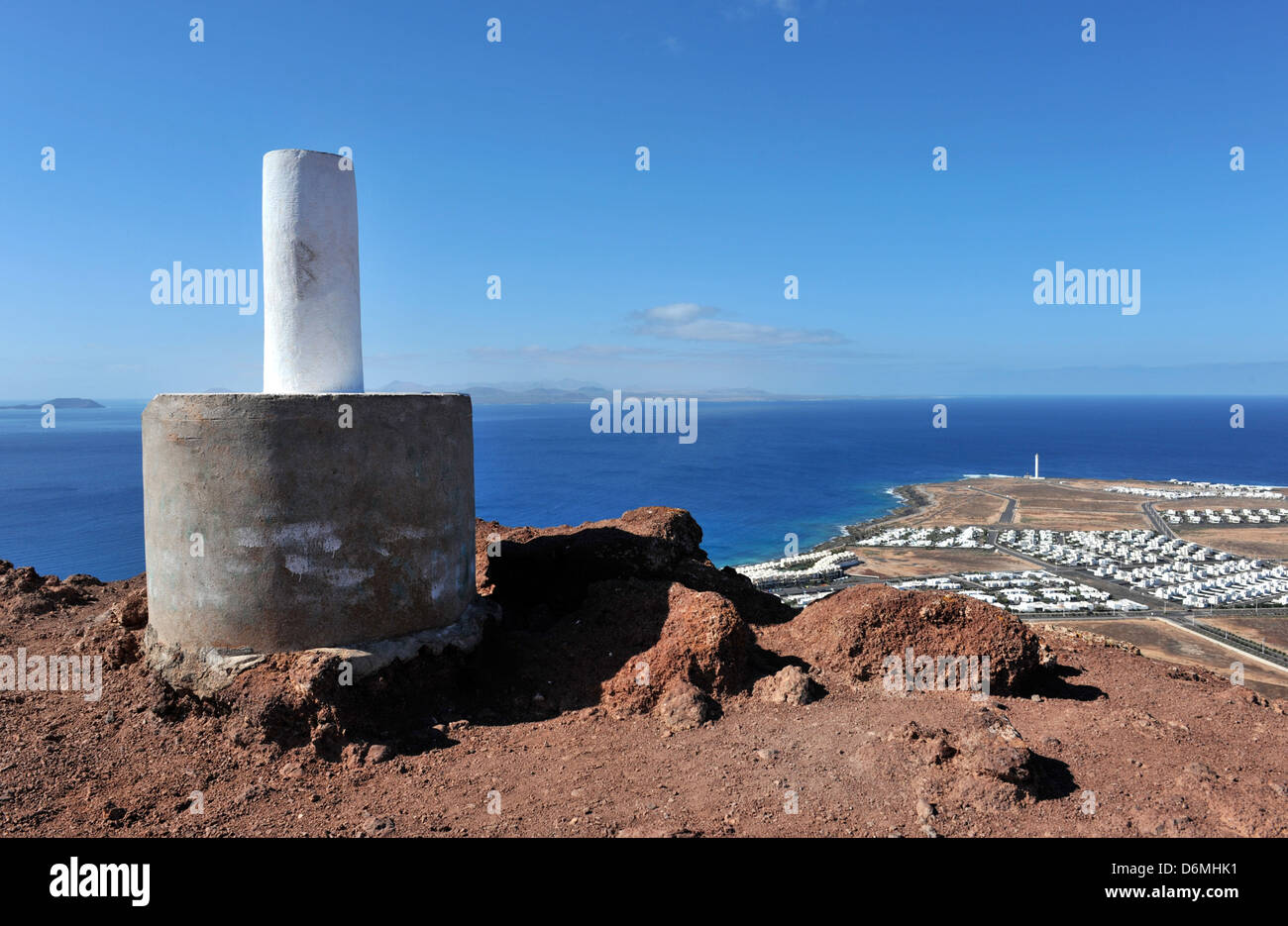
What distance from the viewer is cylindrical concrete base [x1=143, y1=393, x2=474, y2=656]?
7215 millimetres

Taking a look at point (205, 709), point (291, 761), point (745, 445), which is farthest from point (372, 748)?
point (745, 445)

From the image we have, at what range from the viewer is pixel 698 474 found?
11469 cm

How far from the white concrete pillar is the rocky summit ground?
10.1 feet

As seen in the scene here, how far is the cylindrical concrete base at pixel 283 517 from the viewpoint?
284 inches

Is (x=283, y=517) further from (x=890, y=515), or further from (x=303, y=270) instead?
(x=890, y=515)

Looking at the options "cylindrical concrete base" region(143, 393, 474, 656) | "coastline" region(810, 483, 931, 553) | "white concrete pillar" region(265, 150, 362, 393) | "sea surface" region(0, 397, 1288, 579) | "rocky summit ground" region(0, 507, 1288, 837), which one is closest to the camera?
"rocky summit ground" region(0, 507, 1288, 837)

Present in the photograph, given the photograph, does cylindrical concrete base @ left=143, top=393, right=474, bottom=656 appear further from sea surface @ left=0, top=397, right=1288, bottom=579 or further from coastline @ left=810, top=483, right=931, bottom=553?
coastline @ left=810, top=483, right=931, bottom=553

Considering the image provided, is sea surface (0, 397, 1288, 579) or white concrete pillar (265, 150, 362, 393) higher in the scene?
white concrete pillar (265, 150, 362, 393)

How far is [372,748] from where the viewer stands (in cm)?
681

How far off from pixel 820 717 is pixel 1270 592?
175 ft

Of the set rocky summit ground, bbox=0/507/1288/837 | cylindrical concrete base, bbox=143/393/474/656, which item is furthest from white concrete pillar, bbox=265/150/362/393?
rocky summit ground, bbox=0/507/1288/837

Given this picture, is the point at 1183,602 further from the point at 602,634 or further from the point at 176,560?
the point at 176,560

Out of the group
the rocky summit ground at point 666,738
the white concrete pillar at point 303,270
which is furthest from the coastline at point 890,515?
the white concrete pillar at point 303,270

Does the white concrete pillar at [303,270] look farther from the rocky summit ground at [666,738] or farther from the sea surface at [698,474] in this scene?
the sea surface at [698,474]
